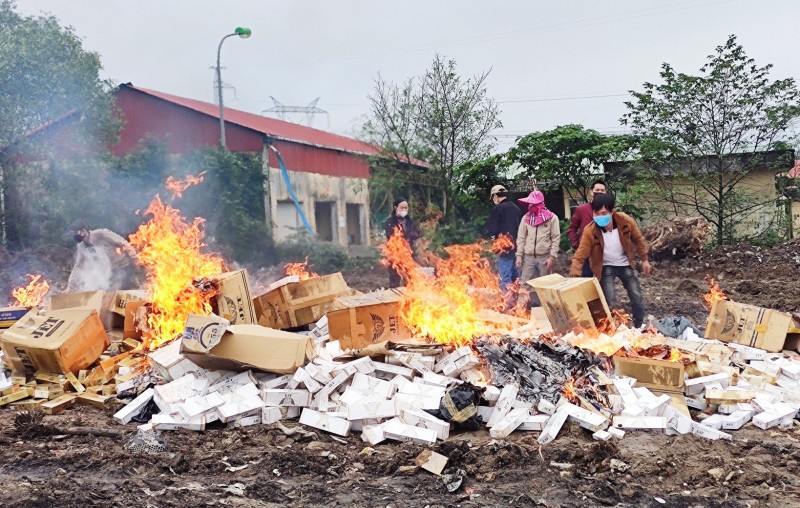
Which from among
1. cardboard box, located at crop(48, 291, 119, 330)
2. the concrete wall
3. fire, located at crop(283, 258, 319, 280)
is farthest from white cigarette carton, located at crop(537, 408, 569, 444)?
the concrete wall

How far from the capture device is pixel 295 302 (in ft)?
23.9

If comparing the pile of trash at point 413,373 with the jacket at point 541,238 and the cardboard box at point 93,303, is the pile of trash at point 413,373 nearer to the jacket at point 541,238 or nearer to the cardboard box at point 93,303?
the cardboard box at point 93,303

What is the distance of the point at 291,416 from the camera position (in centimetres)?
520

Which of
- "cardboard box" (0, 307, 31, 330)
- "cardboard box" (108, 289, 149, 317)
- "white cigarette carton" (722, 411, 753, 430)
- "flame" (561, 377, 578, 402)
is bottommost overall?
"white cigarette carton" (722, 411, 753, 430)

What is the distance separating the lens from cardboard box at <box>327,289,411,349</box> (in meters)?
6.04

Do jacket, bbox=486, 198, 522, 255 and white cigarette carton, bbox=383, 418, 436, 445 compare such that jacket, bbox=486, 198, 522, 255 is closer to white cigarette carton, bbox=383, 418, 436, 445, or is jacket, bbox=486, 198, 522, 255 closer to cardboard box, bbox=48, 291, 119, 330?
white cigarette carton, bbox=383, 418, 436, 445

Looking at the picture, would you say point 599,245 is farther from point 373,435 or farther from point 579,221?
point 373,435

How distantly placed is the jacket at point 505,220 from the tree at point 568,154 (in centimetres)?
729

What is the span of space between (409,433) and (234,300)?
2786 millimetres

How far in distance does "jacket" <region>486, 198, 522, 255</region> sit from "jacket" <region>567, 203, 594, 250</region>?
1022 millimetres

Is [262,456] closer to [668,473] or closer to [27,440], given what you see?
[27,440]

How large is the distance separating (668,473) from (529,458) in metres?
0.82

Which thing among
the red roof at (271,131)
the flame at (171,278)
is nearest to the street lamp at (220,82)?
the red roof at (271,131)

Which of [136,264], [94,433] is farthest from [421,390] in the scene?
[136,264]
